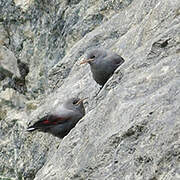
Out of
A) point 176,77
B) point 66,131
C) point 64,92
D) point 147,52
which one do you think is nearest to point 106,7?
point 64,92

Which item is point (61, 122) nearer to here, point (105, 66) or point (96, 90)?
point (96, 90)

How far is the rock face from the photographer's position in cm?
569

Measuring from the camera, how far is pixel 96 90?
32.6 feet

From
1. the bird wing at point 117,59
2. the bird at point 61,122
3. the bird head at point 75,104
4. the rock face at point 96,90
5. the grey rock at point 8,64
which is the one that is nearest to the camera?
the rock face at point 96,90

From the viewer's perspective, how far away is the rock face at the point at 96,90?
569 centimetres

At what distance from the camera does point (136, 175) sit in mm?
5371

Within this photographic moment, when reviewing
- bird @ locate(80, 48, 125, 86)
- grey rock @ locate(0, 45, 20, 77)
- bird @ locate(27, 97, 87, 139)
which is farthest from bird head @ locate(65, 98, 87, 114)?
grey rock @ locate(0, 45, 20, 77)

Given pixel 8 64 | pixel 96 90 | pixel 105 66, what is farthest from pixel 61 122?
pixel 8 64

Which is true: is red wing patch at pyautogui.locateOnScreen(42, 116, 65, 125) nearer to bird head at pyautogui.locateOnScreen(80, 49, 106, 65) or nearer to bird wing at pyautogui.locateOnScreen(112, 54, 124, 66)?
bird head at pyautogui.locateOnScreen(80, 49, 106, 65)

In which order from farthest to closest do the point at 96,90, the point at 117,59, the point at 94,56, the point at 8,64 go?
1. the point at 8,64
2. the point at 96,90
3. the point at 94,56
4. the point at 117,59

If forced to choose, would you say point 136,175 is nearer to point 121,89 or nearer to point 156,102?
point 156,102

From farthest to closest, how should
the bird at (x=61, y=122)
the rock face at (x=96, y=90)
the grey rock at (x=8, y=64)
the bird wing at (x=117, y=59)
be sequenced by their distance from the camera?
1. the grey rock at (x=8, y=64)
2. the bird at (x=61, y=122)
3. the bird wing at (x=117, y=59)
4. the rock face at (x=96, y=90)

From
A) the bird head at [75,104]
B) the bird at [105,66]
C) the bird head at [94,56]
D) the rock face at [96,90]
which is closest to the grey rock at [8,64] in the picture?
the rock face at [96,90]

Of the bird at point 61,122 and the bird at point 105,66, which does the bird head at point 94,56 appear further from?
the bird at point 61,122
